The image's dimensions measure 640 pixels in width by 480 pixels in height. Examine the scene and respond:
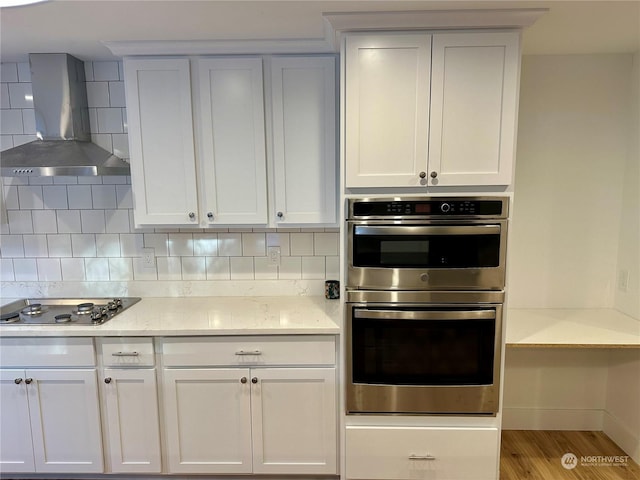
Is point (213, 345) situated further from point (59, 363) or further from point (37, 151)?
point (37, 151)

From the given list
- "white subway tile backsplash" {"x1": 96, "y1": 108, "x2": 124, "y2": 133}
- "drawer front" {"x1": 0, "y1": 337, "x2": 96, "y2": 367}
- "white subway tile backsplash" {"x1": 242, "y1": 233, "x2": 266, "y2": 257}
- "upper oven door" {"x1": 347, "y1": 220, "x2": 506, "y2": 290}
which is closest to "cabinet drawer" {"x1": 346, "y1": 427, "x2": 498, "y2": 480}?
"upper oven door" {"x1": 347, "y1": 220, "x2": 506, "y2": 290}

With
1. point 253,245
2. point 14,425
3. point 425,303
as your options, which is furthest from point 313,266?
point 14,425

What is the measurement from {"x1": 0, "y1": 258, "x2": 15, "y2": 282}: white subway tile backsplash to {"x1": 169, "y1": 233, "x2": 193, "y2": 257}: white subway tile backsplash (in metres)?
1.03

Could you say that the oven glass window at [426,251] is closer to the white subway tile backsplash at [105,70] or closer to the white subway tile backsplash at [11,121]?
the white subway tile backsplash at [105,70]

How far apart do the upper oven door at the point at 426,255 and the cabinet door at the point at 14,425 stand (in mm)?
1756

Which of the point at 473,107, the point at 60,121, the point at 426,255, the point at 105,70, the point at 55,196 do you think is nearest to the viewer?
the point at 473,107

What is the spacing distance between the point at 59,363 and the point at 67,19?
159 centimetres

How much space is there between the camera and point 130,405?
1.98 meters

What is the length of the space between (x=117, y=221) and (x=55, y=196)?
40cm

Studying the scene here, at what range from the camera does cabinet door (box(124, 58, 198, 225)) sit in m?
2.04

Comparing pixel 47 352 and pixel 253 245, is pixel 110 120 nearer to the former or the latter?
pixel 253 245

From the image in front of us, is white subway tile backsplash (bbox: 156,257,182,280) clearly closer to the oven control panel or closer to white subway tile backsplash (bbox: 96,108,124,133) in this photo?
white subway tile backsplash (bbox: 96,108,124,133)

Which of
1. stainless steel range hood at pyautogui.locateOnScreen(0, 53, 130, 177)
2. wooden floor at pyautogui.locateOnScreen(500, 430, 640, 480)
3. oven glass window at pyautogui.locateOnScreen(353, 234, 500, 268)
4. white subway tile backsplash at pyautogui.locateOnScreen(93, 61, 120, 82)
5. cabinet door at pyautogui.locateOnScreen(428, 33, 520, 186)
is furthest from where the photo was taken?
white subway tile backsplash at pyautogui.locateOnScreen(93, 61, 120, 82)

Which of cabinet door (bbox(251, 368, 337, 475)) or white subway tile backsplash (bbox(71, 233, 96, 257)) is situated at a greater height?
white subway tile backsplash (bbox(71, 233, 96, 257))
